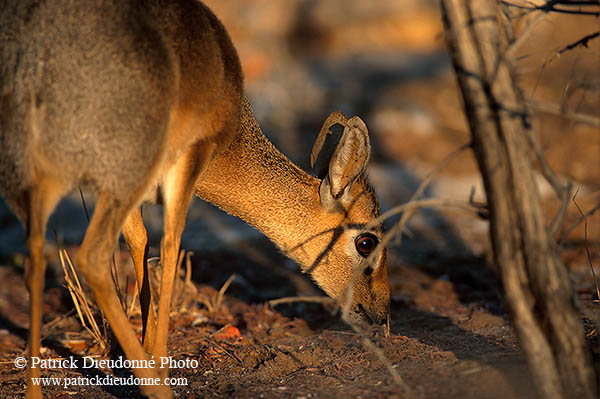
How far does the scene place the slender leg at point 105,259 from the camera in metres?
→ 3.79

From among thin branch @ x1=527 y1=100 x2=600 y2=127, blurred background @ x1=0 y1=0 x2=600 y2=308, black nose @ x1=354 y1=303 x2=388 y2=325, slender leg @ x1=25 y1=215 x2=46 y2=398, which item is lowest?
slender leg @ x1=25 y1=215 x2=46 y2=398

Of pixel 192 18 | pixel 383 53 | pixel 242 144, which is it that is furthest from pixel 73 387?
pixel 383 53

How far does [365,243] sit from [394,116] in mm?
7712

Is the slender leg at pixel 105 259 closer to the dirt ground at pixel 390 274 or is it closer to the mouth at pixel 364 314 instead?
the dirt ground at pixel 390 274

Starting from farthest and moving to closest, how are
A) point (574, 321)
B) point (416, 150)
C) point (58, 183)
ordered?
1. point (416, 150)
2. point (58, 183)
3. point (574, 321)

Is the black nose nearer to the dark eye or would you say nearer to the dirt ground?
the dirt ground

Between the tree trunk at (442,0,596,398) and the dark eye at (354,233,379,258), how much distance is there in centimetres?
206

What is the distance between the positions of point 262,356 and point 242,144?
153 centimetres

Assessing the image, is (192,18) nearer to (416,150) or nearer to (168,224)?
(168,224)

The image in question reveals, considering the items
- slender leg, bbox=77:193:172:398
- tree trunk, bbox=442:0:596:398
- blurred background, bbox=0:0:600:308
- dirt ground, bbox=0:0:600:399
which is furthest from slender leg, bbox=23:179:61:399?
tree trunk, bbox=442:0:596:398

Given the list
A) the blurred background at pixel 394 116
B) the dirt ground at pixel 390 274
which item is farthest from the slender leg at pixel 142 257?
the blurred background at pixel 394 116

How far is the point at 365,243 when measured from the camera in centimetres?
529

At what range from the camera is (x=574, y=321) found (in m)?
3.24

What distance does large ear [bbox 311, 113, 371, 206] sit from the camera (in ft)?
16.2
